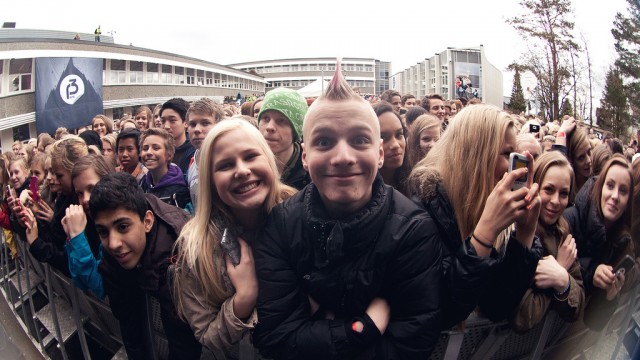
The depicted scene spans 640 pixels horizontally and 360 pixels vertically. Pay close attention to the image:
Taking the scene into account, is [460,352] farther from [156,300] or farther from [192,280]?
[156,300]

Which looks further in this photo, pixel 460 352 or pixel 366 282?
pixel 460 352

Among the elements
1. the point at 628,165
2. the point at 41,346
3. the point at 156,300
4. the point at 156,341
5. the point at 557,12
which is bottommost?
the point at 41,346

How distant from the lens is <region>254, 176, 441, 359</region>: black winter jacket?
1069 mm

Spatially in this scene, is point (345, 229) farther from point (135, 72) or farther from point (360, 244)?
point (135, 72)

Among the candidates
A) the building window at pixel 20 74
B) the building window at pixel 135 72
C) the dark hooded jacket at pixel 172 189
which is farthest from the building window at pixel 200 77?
the building window at pixel 20 74

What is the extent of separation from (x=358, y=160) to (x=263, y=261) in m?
0.45

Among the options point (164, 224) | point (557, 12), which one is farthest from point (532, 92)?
point (164, 224)

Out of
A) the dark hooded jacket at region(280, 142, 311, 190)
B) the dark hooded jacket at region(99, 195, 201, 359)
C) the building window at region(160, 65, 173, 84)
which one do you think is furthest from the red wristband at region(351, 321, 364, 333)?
the building window at region(160, 65, 173, 84)

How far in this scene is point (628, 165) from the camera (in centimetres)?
110

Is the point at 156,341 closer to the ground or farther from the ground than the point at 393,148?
closer to the ground

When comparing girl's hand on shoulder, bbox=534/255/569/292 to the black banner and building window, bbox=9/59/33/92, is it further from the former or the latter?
the black banner

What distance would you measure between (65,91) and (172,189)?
3.15ft

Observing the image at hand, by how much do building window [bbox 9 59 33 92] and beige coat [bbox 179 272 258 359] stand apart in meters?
0.89

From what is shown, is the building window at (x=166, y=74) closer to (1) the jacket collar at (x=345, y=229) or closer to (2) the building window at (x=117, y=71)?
(2) the building window at (x=117, y=71)
